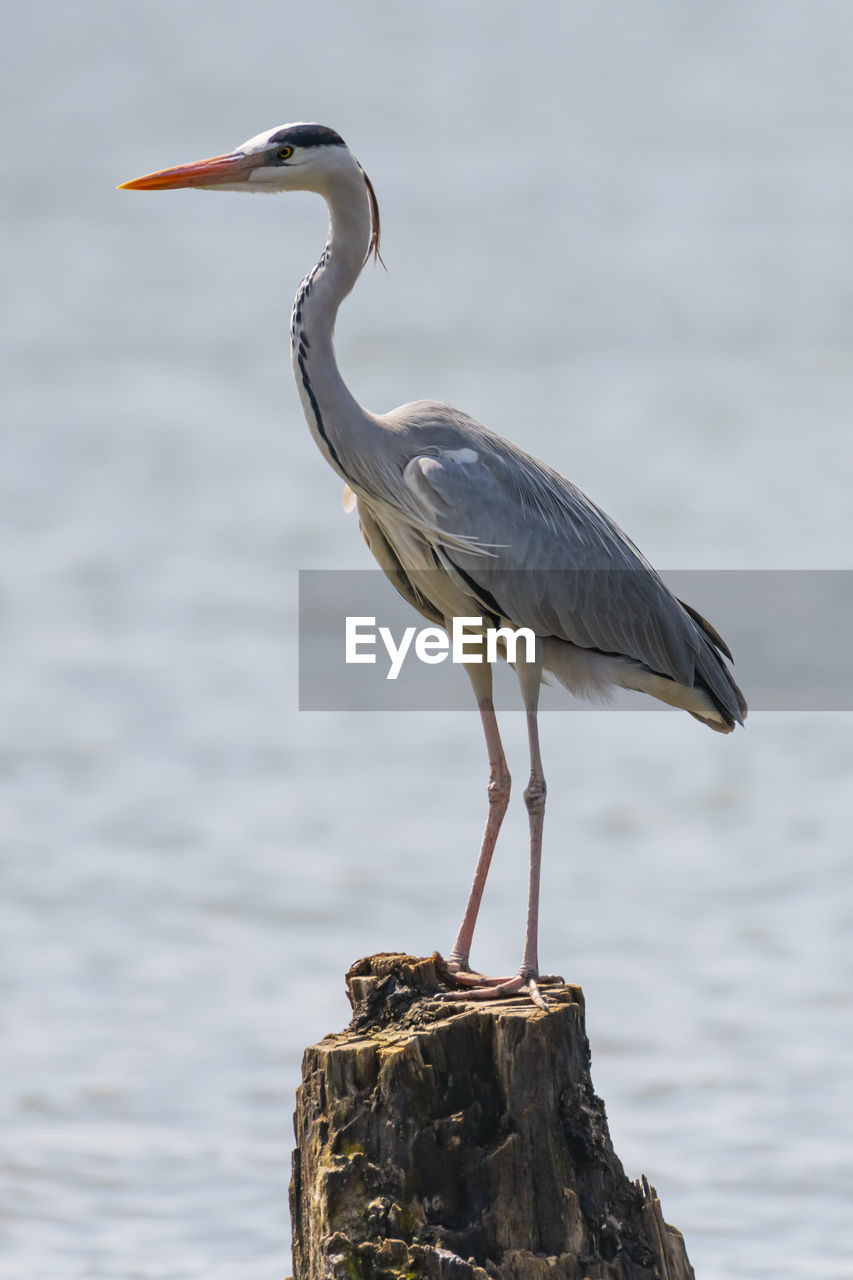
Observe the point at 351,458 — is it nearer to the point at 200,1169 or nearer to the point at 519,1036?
the point at 519,1036

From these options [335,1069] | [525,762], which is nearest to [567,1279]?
[335,1069]

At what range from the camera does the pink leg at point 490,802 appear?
7.14 m

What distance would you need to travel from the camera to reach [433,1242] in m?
5.70

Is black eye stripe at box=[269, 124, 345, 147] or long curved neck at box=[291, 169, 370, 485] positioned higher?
black eye stripe at box=[269, 124, 345, 147]

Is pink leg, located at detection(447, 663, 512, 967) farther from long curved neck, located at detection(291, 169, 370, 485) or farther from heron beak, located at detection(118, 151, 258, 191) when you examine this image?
heron beak, located at detection(118, 151, 258, 191)

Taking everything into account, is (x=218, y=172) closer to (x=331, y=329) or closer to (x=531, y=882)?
(x=331, y=329)

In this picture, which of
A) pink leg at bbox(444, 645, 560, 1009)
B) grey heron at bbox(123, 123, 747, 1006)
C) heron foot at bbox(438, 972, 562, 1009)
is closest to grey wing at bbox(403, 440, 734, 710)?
grey heron at bbox(123, 123, 747, 1006)

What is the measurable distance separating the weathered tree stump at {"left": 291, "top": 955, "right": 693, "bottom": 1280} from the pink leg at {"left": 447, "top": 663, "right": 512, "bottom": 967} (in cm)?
109

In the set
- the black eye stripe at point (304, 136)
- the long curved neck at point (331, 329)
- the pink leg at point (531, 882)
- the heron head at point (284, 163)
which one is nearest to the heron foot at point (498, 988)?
the pink leg at point (531, 882)

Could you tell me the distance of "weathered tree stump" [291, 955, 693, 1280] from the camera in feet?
18.8

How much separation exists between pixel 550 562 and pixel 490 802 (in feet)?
3.32

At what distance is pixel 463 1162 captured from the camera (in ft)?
19.1

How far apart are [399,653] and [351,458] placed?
100 centimetres

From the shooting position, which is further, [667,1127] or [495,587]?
[667,1127]
